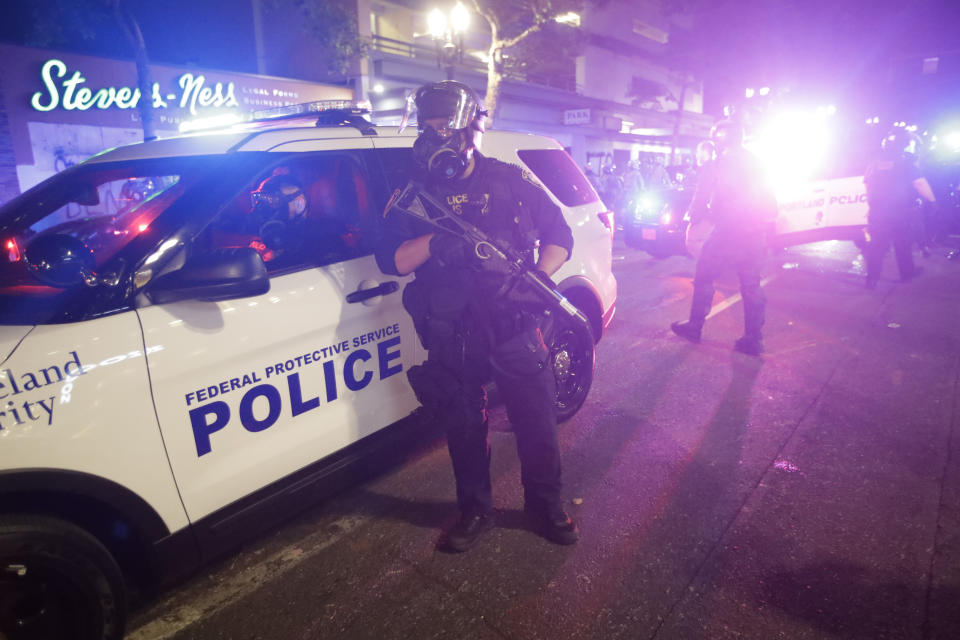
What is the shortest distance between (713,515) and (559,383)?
120 centimetres

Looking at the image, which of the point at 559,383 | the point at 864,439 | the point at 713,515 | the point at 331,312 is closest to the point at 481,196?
the point at 331,312

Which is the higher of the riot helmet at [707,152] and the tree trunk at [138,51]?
the tree trunk at [138,51]

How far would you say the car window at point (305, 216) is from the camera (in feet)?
8.20

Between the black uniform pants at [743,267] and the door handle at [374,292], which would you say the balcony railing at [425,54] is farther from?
the door handle at [374,292]

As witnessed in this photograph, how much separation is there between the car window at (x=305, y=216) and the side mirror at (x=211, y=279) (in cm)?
41

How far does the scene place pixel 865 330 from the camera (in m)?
5.65

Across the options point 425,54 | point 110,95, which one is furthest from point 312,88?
point 110,95

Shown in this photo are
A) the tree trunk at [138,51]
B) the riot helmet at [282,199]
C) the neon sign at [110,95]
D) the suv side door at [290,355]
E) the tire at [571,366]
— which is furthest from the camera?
the neon sign at [110,95]

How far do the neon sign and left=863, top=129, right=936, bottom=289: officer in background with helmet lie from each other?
11323mm

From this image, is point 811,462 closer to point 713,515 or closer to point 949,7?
point 713,515

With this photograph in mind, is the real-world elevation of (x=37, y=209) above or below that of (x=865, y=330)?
above

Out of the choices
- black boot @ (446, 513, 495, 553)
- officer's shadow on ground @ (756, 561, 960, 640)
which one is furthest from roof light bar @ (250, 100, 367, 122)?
officer's shadow on ground @ (756, 561, 960, 640)

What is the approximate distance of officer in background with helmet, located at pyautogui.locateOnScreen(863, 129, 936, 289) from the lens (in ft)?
23.7

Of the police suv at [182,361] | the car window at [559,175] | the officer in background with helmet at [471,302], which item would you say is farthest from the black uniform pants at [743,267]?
the police suv at [182,361]
